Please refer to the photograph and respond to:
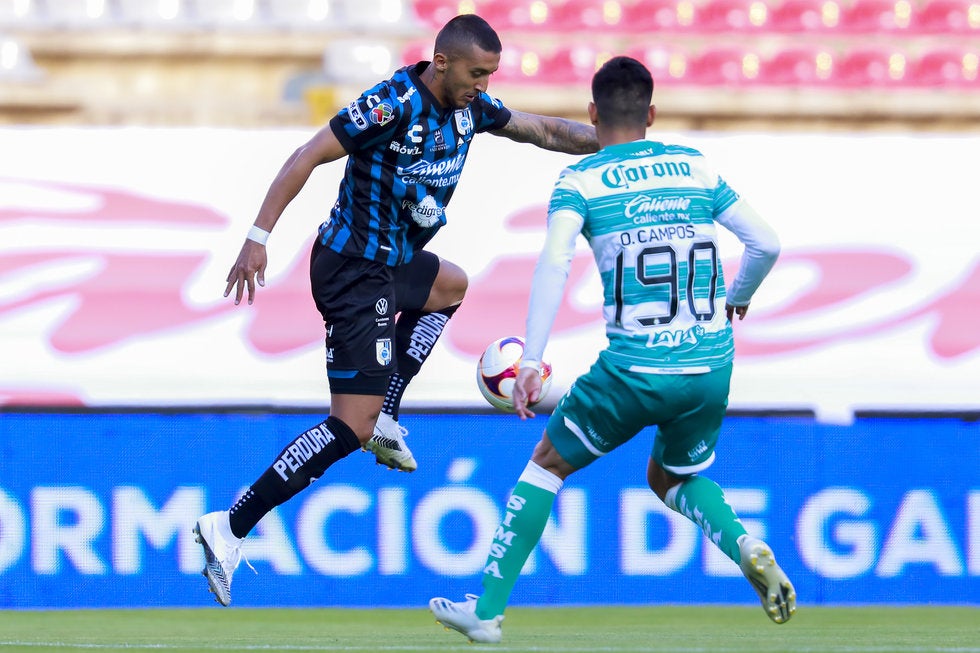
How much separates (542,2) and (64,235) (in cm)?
608

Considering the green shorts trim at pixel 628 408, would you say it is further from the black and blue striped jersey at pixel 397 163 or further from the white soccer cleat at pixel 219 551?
the white soccer cleat at pixel 219 551

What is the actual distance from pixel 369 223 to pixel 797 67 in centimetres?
1003

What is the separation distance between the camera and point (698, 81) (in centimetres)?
1485

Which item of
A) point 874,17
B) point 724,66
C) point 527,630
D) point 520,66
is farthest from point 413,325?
point 874,17

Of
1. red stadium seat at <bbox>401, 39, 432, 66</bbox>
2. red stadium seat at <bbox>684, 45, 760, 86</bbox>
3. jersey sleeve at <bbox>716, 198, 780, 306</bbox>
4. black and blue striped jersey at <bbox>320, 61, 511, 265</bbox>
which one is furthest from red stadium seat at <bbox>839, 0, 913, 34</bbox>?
jersey sleeve at <bbox>716, 198, 780, 306</bbox>

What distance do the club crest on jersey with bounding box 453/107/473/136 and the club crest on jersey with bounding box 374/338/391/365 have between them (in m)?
0.85

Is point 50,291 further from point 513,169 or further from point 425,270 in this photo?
point 425,270

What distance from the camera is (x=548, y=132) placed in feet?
20.6

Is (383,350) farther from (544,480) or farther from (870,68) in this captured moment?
(870,68)

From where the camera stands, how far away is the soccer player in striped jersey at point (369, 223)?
5.54 m

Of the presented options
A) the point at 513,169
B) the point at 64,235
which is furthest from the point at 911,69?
the point at 64,235

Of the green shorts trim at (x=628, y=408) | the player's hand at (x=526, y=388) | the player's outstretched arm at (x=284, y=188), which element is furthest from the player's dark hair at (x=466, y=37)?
the player's hand at (x=526, y=388)

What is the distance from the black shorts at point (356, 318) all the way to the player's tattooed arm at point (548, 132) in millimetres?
815

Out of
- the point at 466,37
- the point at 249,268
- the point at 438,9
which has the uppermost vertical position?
the point at 466,37
